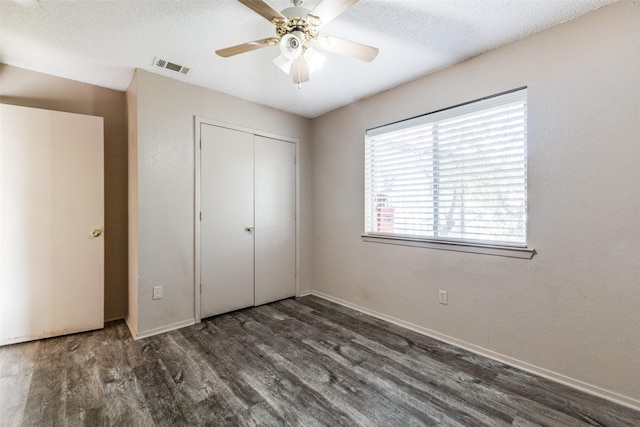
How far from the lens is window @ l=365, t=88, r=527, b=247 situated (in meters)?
2.12

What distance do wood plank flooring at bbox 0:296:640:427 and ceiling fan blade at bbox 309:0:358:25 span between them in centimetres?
220

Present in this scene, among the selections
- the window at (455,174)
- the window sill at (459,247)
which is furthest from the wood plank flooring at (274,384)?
the window at (455,174)

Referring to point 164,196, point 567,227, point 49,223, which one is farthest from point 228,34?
point 567,227

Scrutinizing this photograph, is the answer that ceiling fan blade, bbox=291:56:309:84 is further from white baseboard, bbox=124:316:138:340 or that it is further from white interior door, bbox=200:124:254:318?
white baseboard, bbox=124:316:138:340

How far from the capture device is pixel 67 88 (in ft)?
8.79

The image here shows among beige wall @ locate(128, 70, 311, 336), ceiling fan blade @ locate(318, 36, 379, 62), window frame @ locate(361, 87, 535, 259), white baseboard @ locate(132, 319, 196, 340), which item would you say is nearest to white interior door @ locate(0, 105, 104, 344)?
beige wall @ locate(128, 70, 311, 336)

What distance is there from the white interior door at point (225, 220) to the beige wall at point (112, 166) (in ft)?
2.82

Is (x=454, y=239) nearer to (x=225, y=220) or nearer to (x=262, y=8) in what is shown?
(x=262, y=8)

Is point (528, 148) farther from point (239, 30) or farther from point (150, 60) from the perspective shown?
point (150, 60)

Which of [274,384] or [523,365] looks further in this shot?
[523,365]

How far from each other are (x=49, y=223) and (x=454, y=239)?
355 centimetres

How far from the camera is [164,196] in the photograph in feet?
8.60

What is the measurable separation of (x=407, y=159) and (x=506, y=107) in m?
0.89

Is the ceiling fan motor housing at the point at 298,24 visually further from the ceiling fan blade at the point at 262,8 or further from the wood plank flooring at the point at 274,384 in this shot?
the wood plank flooring at the point at 274,384
